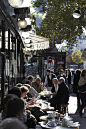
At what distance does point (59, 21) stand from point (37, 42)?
17235 mm

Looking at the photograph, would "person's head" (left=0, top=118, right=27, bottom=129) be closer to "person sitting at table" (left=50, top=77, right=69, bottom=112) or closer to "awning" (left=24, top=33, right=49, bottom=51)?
"person sitting at table" (left=50, top=77, right=69, bottom=112)

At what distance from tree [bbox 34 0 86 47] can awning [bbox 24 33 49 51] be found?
44.8 feet

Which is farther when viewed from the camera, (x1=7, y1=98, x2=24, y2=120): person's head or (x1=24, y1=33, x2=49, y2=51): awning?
(x1=24, y1=33, x2=49, y2=51): awning

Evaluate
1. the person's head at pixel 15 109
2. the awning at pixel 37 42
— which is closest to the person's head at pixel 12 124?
the person's head at pixel 15 109

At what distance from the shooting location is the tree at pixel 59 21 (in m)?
27.7

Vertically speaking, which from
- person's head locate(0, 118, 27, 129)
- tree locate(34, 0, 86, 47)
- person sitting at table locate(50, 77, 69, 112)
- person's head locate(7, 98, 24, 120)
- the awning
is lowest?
person sitting at table locate(50, 77, 69, 112)

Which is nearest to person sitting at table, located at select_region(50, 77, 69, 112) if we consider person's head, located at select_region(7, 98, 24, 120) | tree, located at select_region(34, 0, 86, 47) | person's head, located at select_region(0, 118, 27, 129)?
person's head, located at select_region(7, 98, 24, 120)

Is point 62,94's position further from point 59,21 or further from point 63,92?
point 59,21

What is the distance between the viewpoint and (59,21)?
1186 inches

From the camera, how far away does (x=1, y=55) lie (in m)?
5.79

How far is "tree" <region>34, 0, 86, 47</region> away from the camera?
27688 mm

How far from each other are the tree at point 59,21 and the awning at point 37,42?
13.7 meters

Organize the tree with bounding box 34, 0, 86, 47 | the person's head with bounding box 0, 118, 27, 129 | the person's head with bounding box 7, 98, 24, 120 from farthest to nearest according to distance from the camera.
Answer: the tree with bounding box 34, 0, 86, 47, the person's head with bounding box 7, 98, 24, 120, the person's head with bounding box 0, 118, 27, 129

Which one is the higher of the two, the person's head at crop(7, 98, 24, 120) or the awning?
the awning
